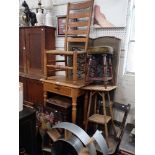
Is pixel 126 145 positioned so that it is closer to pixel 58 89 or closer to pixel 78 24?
pixel 58 89

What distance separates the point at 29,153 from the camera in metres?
1.61

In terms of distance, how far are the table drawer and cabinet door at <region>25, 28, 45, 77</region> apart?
0.47 m

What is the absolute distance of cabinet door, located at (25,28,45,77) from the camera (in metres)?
2.59

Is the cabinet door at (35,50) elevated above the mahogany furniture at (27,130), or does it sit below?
above

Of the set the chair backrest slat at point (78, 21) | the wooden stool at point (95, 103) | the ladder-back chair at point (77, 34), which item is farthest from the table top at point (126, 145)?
the chair backrest slat at point (78, 21)

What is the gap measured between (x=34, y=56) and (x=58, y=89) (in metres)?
0.87

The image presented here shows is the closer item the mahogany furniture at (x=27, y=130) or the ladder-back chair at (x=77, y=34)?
the mahogany furniture at (x=27, y=130)

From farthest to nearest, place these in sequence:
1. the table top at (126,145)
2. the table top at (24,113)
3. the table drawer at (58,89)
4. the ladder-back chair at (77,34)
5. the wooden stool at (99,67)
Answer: the ladder-back chair at (77,34), the table drawer at (58,89), the wooden stool at (99,67), the table top at (126,145), the table top at (24,113)

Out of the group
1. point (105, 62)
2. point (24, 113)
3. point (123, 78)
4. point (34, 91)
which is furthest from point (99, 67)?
point (34, 91)

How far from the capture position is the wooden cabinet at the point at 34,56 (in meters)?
2.60

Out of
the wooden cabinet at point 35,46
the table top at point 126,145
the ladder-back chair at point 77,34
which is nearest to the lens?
the table top at point 126,145

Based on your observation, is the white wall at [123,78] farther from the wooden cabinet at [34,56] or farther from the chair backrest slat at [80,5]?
the wooden cabinet at [34,56]

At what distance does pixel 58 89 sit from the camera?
2.12m
